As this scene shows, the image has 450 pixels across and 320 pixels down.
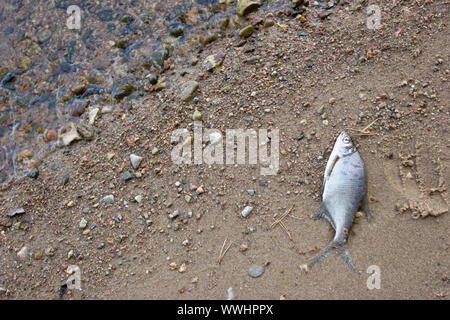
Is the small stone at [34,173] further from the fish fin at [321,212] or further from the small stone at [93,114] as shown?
the fish fin at [321,212]

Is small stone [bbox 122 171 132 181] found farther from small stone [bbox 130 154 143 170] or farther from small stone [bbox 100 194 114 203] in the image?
small stone [bbox 100 194 114 203]

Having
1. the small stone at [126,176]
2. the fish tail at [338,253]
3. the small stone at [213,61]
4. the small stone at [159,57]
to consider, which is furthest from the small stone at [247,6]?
the fish tail at [338,253]

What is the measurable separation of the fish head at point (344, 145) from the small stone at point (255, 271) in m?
1.28

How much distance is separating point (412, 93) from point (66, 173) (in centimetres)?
371

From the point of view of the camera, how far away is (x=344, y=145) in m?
3.22

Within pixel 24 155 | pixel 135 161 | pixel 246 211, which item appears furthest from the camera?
pixel 24 155

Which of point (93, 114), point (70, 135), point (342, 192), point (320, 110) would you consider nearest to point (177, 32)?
point (93, 114)

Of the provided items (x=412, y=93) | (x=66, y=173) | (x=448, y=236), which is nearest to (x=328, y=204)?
(x=448, y=236)

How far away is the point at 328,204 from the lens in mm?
3098

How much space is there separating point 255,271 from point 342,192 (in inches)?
40.9

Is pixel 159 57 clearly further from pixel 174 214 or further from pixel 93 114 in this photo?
pixel 174 214

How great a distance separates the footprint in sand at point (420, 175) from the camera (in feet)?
9.73

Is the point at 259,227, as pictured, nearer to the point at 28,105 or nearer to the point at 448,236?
the point at 448,236

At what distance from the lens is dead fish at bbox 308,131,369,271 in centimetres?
296
